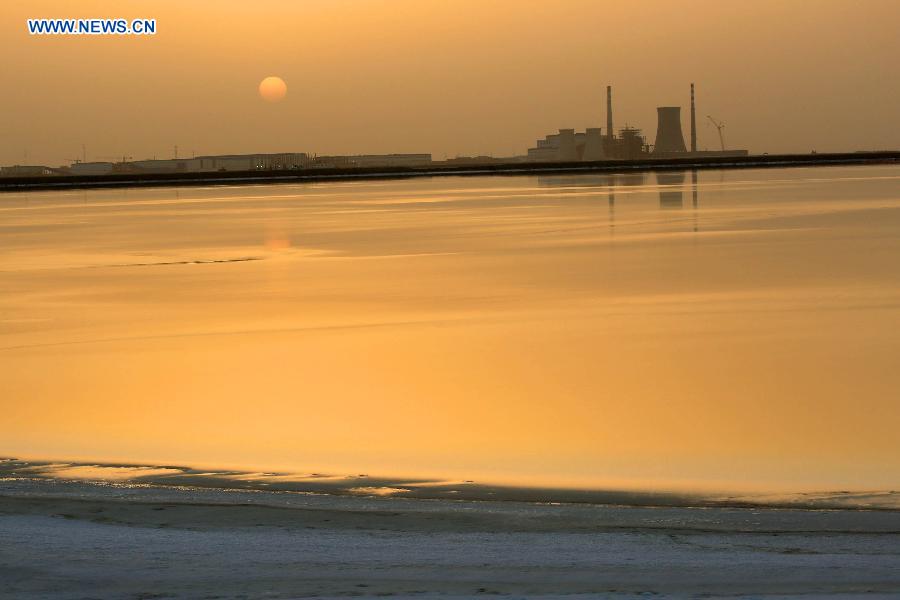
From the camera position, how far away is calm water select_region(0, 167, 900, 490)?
308 inches

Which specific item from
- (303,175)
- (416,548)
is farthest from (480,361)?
(303,175)

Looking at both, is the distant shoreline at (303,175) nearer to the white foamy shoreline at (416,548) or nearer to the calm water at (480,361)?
the calm water at (480,361)

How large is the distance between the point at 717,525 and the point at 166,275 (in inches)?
676

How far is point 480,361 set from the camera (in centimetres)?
1144

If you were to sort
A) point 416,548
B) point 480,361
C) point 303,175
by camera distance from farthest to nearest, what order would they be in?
1. point 303,175
2. point 480,361
3. point 416,548

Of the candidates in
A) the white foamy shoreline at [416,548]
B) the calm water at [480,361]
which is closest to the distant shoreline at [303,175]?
the calm water at [480,361]

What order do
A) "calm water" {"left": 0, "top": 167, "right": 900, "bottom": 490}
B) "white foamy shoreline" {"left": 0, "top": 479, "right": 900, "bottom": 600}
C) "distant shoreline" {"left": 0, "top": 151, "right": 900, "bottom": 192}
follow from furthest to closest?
"distant shoreline" {"left": 0, "top": 151, "right": 900, "bottom": 192}
"calm water" {"left": 0, "top": 167, "right": 900, "bottom": 490}
"white foamy shoreline" {"left": 0, "top": 479, "right": 900, "bottom": 600}

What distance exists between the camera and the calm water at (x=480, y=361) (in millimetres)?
7824

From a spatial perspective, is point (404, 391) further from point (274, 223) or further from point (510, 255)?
point (274, 223)

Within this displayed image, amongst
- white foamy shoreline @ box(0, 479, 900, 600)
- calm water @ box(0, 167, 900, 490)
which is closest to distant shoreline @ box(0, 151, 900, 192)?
calm water @ box(0, 167, 900, 490)

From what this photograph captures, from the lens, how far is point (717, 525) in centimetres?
565

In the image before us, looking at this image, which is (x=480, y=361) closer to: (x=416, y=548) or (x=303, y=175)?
(x=416, y=548)

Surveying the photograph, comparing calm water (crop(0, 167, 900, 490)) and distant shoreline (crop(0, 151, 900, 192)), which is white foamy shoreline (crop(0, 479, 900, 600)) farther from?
distant shoreline (crop(0, 151, 900, 192))

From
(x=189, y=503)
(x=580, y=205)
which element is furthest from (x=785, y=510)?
(x=580, y=205)
